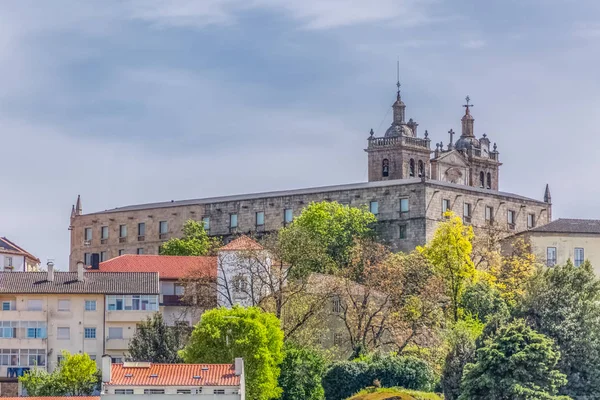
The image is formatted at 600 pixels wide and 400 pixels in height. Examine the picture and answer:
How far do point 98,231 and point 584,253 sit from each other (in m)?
52.4

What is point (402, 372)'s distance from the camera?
97.2 m

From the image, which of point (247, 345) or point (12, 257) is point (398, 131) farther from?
point (247, 345)

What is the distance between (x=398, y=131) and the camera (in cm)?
17525

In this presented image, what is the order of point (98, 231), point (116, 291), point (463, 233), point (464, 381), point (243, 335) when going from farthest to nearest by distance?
point (98, 231) → point (463, 233) → point (116, 291) → point (243, 335) → point (464, 381)

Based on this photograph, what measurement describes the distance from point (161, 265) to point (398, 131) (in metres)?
51.7

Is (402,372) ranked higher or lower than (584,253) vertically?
lower

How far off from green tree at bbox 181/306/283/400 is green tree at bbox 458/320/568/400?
1239 cm

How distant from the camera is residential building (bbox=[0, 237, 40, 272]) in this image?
139 meters

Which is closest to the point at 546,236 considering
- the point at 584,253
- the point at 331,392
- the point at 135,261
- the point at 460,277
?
the point at 584,253

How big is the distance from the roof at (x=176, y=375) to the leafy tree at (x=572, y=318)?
52.7 feet

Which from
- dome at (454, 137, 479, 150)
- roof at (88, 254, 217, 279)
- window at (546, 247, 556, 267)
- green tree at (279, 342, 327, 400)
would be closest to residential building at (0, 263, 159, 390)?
roof at (88, 254, 217, 279)

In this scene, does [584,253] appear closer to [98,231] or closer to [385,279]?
[385,279]

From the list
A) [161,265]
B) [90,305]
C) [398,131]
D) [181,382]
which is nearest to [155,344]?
[90,305]

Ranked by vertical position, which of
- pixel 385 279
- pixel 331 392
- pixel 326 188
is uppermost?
pixel 326 188
